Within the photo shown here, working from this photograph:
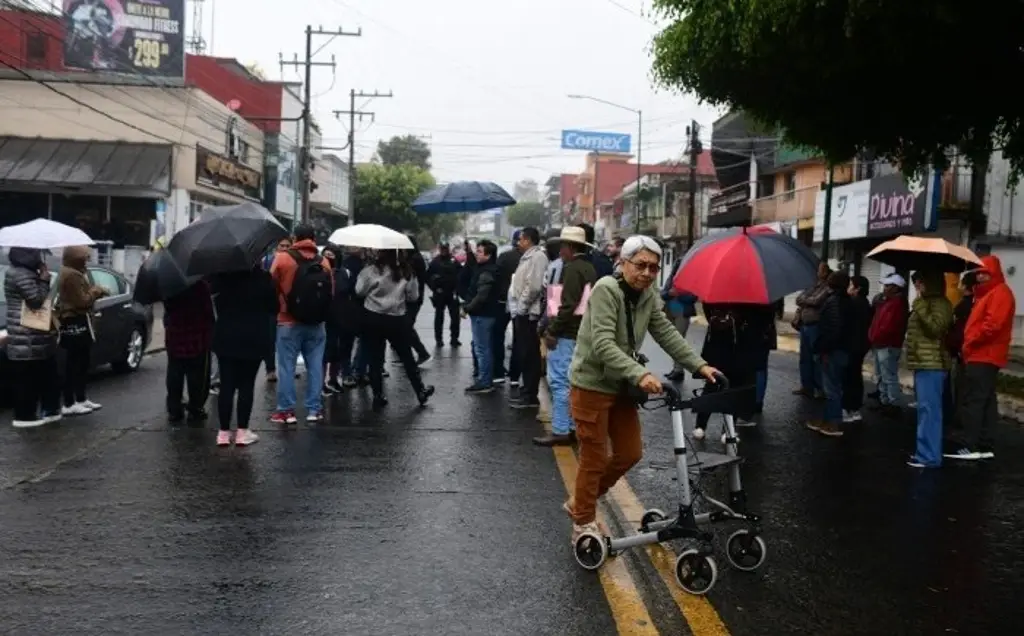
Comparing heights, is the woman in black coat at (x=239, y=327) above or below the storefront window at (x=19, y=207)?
below

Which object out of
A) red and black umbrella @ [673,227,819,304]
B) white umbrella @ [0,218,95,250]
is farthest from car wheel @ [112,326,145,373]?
red and black umbrella @ [673,227,819,304]

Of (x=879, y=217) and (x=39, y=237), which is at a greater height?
(x=879, y=217)

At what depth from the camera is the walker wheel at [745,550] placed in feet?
15.5

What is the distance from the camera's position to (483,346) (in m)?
10.7

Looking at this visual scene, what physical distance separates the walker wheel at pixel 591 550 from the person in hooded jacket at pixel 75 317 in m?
5.83

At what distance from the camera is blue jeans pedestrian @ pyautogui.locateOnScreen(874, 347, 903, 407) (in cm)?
1049

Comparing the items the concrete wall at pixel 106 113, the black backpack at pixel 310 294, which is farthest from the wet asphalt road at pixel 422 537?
the concrete wall at pixel 106 113

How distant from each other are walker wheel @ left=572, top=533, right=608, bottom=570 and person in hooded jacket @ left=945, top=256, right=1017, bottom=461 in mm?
4667

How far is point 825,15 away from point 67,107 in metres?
27.0

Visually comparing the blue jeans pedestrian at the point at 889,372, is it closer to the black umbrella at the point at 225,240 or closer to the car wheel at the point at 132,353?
the black umbrella at the point at 225,240

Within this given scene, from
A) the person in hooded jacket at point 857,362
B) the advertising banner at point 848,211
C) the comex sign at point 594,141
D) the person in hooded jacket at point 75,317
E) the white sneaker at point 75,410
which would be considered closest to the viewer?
the person in hooded jacket at point 75,317

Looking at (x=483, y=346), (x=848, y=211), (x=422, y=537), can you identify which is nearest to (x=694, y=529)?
(x=422, y=537)

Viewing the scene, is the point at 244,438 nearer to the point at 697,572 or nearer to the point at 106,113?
the point at 697,572

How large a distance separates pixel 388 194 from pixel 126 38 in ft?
110
